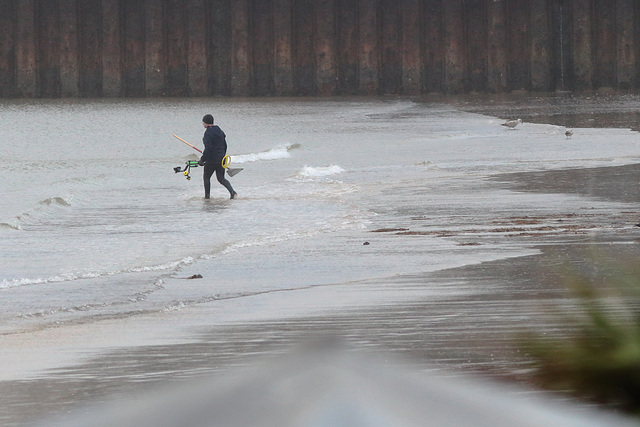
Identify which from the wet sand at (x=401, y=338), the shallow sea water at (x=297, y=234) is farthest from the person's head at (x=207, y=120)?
the wet sand at (x=401, y=338)

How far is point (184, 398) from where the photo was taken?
12.6ft

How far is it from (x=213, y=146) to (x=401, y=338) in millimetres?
9819

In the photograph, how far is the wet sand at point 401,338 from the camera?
4.13 meters

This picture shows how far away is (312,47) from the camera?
34.3m

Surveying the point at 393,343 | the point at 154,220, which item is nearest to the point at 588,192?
the point at 154,220

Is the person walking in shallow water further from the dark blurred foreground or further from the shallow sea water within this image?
the dark blurred foreground

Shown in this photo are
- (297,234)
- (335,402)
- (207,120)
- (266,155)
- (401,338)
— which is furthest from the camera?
(266,155)

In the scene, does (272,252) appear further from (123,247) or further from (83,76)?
(83,76)

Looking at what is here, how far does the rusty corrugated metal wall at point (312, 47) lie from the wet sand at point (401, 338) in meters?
26.7

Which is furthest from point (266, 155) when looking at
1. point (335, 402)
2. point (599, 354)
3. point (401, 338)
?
point (599, 354)

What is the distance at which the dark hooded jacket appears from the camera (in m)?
14.5

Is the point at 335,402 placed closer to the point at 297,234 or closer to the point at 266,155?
the point at 297,234

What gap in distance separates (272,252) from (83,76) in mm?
25873

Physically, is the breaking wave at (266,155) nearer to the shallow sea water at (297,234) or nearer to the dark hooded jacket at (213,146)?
the shallow sea water at (297,234)
